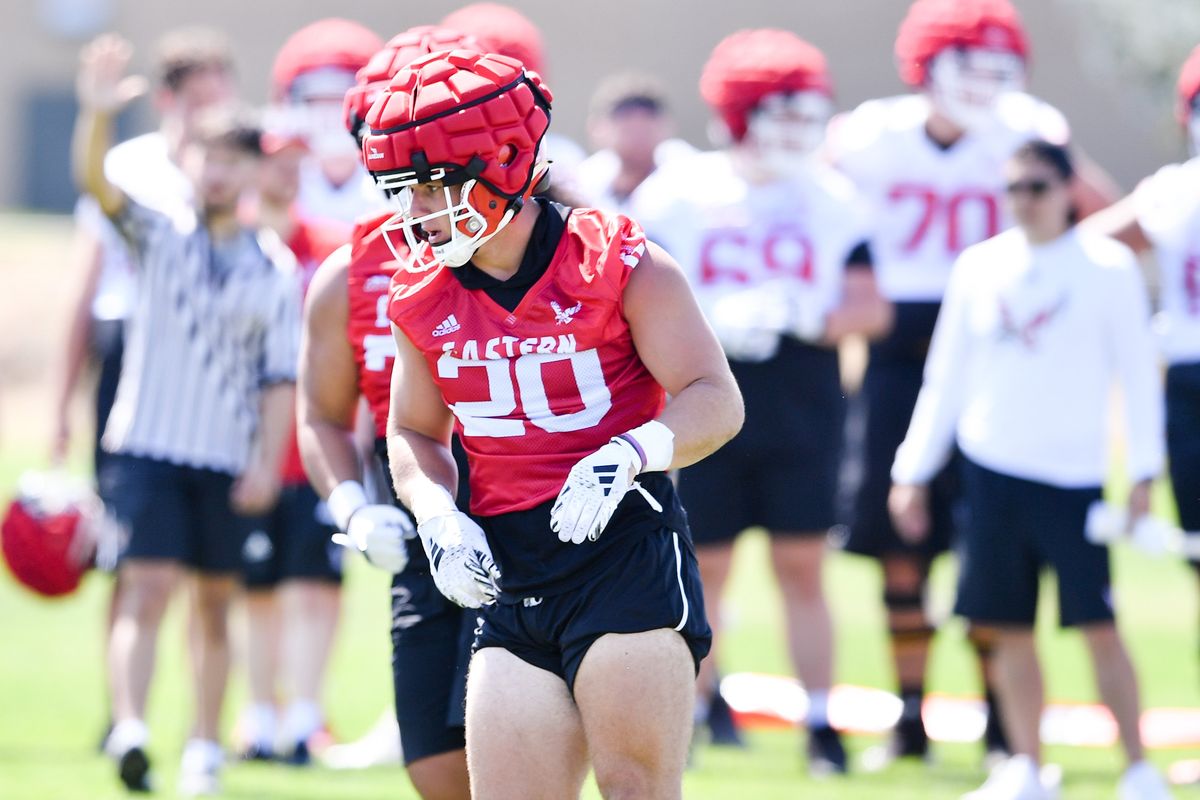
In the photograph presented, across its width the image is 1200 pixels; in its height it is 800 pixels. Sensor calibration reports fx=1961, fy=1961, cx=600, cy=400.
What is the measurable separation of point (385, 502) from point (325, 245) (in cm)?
274

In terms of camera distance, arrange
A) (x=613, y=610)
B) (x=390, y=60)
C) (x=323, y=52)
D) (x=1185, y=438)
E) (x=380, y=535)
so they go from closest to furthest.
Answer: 1. (x=613, y=610)
2. (x=380, y=535)
3. (x=390, y=60)
4. (x=1185, y=438)
5. (x=323, y=52)

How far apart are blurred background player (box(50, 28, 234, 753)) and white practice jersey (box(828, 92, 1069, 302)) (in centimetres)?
264

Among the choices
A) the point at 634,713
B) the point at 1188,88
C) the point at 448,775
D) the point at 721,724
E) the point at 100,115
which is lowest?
the point at 721,724

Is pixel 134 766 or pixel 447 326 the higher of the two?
pixel 447 326

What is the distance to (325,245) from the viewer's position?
24.8 feet

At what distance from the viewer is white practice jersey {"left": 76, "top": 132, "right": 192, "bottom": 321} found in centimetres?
732

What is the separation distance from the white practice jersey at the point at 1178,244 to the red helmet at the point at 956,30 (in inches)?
39.6

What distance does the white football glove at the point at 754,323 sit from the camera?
694 centimetres

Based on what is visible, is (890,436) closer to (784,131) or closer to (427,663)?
(784,131)

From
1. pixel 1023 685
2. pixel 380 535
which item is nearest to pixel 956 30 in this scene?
pixel 1023 685

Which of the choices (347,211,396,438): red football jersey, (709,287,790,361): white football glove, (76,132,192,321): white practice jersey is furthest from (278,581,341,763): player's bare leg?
(347,211,396,438): red football jersey

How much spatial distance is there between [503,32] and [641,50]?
26.4 metres

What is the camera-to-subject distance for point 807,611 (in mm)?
7102

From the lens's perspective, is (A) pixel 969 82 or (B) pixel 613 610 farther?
(A) pixel 969 82
